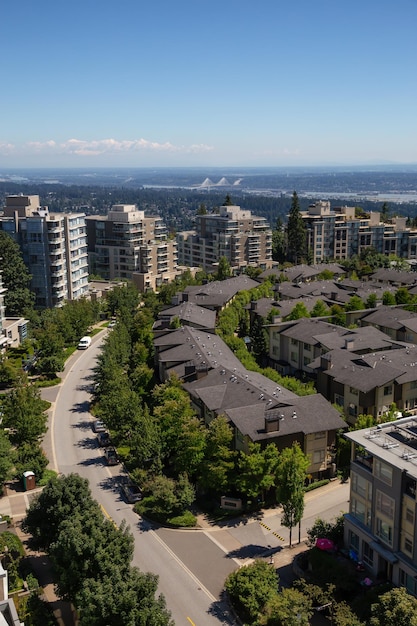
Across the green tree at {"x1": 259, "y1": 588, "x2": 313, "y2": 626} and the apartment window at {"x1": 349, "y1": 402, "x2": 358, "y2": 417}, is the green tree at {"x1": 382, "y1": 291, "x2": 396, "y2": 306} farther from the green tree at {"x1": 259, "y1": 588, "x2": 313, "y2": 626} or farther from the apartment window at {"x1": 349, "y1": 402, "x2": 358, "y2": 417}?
the green tree at {"x1": 259, "y1": 588, "x2": 313, "y2": 626}

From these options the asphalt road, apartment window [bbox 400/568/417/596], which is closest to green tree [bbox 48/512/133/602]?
the asphalt road

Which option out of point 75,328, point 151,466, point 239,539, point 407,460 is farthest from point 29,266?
point 407,460

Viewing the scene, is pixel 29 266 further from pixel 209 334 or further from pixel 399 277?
pixel 399 277

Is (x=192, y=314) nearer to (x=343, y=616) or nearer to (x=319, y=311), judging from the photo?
(x=319, y=311)

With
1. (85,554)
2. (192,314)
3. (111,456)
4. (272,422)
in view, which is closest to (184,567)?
(85,554)

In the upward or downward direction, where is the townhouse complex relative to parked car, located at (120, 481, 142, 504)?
upward

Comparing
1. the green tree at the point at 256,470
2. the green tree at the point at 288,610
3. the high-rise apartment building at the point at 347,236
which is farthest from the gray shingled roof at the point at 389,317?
the high-rise apartment building at the point at 347,236
